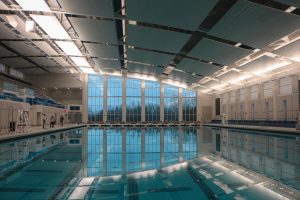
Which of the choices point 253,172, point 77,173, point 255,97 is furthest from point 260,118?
point 77,173

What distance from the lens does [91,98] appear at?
1455 inches

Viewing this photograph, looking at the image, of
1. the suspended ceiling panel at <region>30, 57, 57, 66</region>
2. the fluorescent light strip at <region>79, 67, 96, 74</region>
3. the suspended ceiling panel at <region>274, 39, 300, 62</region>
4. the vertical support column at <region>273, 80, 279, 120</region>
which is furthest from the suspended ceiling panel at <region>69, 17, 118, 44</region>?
the fluorescent light strip at <region>79, 67, 96, 74</region>

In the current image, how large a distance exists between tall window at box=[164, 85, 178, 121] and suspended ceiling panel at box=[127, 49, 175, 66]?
13.1 metres

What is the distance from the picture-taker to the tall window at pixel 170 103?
38.5m

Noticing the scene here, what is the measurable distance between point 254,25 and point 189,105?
→ 2663cm

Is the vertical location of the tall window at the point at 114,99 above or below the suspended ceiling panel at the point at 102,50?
below

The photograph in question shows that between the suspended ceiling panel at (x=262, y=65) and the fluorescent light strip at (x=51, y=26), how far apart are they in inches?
531

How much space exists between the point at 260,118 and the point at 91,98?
22.1 m

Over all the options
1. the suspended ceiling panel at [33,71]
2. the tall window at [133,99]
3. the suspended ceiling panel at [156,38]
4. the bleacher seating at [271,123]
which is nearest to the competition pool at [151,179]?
the suspended ceiling panel at [156,38]

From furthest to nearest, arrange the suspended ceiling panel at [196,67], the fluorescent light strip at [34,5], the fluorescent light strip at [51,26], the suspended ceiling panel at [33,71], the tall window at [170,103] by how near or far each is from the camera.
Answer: the tall window at [170,103] → the suspended ceiling panel at [33,71] → the suspended ceiling panel at [196,67] → the fluorescent light strip at [51,26] → the fluorescent light strip at [34,5]

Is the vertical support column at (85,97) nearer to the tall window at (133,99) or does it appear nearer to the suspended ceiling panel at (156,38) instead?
the tall window at (133,99)

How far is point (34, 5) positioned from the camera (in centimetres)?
1297

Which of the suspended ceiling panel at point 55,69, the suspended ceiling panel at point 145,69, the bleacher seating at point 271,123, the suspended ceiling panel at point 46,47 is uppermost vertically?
the suspended ceiling panel at point 46,47

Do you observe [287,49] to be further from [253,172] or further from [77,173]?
[77,173]
